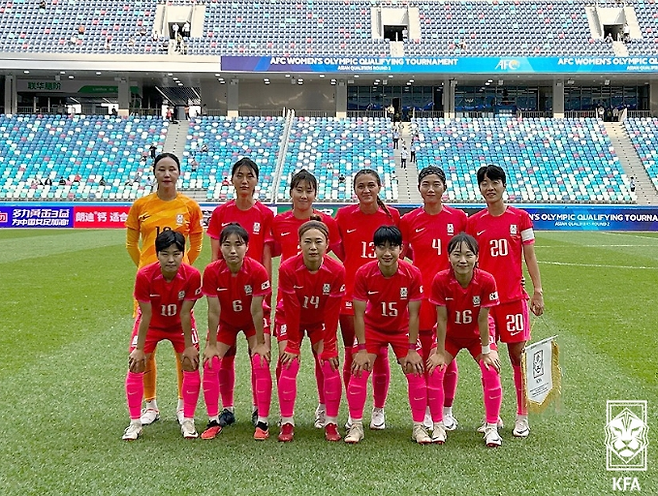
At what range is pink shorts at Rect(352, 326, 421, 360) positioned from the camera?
4395mm

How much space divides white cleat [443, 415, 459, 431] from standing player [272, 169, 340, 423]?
82 centimetres

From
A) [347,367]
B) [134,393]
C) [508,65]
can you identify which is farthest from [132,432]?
[508,65]

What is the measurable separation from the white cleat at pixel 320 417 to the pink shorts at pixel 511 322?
1.24 meters

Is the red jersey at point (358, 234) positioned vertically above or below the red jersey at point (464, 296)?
above

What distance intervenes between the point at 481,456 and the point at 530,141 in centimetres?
3024

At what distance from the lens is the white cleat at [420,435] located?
4258mm

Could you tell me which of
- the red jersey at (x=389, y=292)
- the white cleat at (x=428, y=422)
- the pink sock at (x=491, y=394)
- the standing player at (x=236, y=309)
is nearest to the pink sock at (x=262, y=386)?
the standing player at (x=236, y=309)

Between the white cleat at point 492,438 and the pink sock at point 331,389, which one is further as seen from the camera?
the pink sock at point 331,389

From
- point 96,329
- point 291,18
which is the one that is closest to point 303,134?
point 291,18

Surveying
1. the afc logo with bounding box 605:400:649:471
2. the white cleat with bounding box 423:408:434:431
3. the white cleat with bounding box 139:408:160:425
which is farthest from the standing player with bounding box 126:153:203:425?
the afc logo with bounding box 605:400:649:471

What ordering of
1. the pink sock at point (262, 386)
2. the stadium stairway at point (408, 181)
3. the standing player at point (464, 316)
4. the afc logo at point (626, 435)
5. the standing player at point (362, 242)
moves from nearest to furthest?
the afc logo at point (626, 435) < the standing player at point (464, 316) < the pink sock at point (262, 386) < the standing player at point (362, 242) < the stadium stairway at point (408, 181)

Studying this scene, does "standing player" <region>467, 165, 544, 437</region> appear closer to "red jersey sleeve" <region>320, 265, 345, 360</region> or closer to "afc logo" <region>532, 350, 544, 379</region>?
"afc logo" <region>532, 350, 544, 379</region>

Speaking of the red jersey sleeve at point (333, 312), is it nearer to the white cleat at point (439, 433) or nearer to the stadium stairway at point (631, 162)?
the white cleat at point (439, 433)

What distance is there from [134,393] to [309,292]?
1.27 meters
